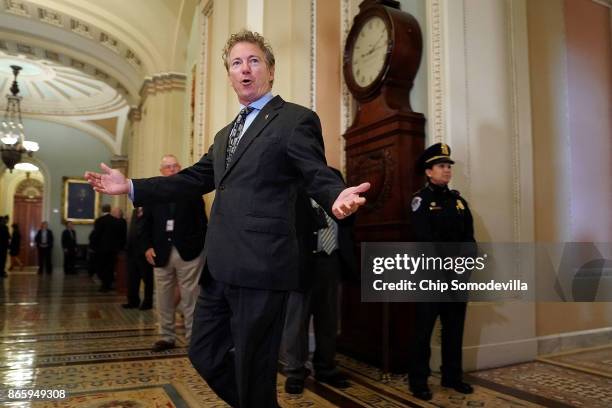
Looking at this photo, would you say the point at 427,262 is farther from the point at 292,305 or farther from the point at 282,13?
the point at 282,13

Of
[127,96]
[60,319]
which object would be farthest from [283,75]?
[127,96]

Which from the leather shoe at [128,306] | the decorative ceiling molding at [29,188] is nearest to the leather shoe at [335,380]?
the leather shoe at [128,306]

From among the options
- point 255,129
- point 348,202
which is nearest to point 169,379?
point 255,129

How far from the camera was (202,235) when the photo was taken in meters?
4.20

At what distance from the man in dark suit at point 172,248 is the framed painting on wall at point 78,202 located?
14.4m

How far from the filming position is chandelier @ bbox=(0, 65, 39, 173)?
12.5m

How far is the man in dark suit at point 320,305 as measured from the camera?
3.00m

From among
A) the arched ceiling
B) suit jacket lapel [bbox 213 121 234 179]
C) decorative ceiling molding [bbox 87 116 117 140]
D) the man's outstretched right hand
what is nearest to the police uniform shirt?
suit jacket lapel [bbox 213 121 234 179]

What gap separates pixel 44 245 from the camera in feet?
48.2

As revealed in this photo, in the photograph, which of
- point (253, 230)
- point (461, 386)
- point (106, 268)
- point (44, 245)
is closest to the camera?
point (253, 230)

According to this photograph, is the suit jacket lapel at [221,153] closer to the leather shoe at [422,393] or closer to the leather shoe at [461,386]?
the leather shoe at [422,393]

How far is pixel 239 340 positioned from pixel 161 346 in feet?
9.16

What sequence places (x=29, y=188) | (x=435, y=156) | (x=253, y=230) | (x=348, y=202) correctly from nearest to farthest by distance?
(x=348, y=202)
(x=253, y=230)
(x=435, y=156)
(x=29, y=188)

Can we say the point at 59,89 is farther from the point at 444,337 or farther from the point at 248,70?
the point at 248,70
